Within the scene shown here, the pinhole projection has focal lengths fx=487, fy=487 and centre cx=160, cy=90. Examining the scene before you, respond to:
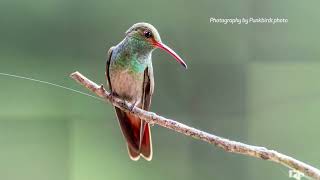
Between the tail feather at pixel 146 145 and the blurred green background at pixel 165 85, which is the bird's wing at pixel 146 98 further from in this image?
the blurred green background at pixel 165 85

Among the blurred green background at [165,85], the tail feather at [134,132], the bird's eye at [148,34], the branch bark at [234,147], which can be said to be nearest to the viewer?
the branch bark at [234,147]

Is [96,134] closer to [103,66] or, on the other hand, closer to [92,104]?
[92,104]

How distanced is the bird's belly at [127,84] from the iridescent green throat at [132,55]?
0.07ft

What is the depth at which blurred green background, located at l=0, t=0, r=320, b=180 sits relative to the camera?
2158mm

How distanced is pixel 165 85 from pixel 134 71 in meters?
0.39

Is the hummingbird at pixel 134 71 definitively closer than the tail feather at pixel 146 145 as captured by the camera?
Yes

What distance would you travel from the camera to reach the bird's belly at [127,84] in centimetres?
189

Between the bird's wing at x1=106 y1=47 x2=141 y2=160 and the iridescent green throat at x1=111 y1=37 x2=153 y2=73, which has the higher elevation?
the iridescent green throat at x1=111 y1=37 x2=153 y2=73

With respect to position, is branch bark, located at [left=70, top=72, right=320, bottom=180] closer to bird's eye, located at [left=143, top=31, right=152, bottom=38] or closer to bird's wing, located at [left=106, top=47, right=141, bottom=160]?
bird's wing, located at [left=106, top=47, right=141, bottom=160]

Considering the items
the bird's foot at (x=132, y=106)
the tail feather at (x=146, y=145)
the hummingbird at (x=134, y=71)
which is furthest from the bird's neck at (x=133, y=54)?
the tail feather at (x=146, y=145)

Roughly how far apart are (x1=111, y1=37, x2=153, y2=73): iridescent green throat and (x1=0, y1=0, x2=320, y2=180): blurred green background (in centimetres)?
29

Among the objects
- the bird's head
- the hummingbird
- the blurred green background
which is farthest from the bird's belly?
the blurred green background

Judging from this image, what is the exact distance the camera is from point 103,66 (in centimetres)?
220

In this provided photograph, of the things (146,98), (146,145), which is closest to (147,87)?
(146,98)
